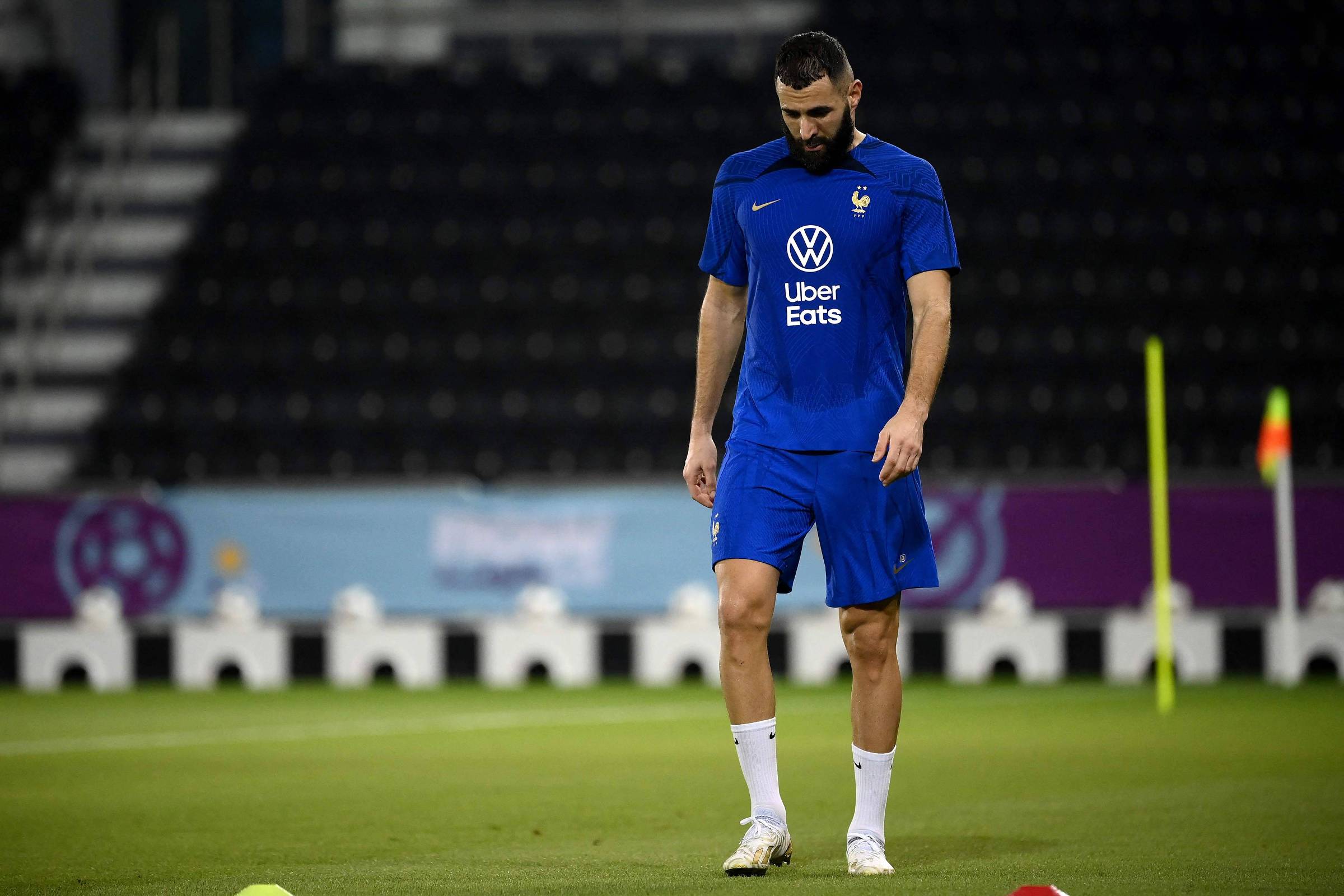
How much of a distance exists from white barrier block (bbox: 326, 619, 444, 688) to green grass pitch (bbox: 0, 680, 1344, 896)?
2.14 m

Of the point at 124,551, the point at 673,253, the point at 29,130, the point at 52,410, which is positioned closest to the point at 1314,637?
the point at 673,253

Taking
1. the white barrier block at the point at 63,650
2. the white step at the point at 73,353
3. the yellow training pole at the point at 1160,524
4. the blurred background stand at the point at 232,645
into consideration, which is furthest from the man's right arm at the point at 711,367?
the white step at the point at 73,353

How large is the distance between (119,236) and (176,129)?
167 centimetres

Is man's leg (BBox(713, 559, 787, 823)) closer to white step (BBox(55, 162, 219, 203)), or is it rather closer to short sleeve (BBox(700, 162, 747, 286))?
short sleeve (BBox(700, 162, 747, 286))

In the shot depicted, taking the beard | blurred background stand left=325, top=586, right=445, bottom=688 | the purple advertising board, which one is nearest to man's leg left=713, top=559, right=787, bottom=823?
the beard

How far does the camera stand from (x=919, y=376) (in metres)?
4.07

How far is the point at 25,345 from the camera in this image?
16.3m

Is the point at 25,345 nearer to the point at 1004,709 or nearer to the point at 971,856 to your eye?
the point at 1004,709

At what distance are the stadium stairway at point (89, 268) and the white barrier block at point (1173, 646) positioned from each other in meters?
8.84

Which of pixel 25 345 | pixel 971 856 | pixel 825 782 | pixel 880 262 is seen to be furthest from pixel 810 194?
pixel 25 345

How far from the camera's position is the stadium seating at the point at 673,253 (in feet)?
49.0

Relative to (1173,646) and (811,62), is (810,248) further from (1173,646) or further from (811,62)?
(1173,646)

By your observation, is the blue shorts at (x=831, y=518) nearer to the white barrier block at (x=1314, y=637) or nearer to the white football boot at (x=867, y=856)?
the white football boot at (x=867, y=856)

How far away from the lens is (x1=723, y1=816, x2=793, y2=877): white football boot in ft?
13.0
